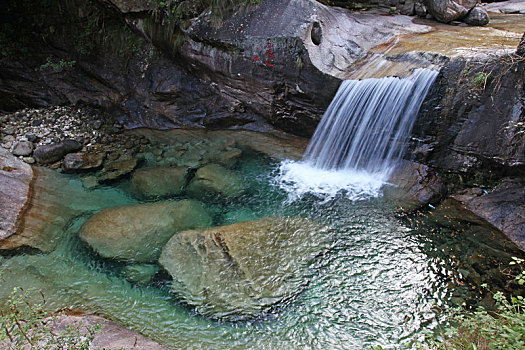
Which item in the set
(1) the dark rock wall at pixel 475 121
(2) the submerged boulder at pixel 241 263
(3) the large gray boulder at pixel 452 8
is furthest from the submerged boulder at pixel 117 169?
(3) the large gray boulder at pixel 452 8

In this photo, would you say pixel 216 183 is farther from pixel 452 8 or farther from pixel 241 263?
pixel 452 8

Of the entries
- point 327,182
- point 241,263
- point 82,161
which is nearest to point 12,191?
point 82,161

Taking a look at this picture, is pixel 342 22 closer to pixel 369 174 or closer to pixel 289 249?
pixel 369 174

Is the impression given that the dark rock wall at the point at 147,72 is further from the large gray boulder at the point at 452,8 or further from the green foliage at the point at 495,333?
the green foliage at the point at 495,333

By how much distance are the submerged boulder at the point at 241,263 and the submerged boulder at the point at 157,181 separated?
1.44m

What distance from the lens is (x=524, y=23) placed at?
7027 millimetres

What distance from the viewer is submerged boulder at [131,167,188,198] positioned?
5.78 m

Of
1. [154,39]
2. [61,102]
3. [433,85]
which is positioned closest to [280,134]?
[433,85]

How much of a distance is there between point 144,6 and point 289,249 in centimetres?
597

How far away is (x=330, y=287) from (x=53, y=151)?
5.70 m

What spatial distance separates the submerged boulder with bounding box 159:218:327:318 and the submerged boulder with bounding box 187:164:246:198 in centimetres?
107

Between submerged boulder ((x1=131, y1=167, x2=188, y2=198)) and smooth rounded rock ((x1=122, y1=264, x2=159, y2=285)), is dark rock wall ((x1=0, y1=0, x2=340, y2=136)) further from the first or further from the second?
smooth rounded rock ((x1=122, y1=264, x2=159, y2=285))

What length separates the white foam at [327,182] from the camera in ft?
18.5

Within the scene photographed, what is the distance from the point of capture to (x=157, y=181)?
592cm
